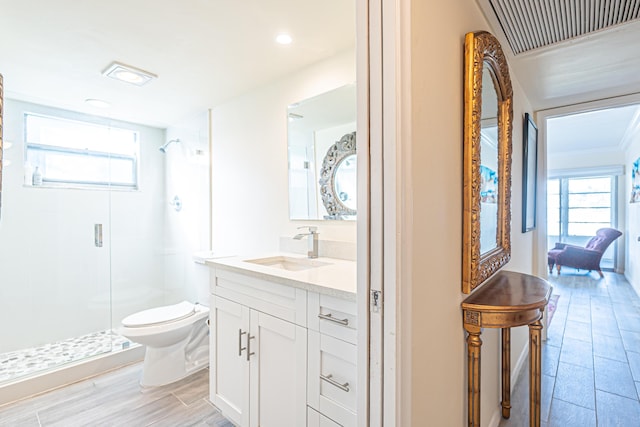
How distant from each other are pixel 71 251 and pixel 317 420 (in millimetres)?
2945

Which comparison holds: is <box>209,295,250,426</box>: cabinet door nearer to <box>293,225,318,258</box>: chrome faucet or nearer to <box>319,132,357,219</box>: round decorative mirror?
<box>293,225,318,258</box>: chrome faucet

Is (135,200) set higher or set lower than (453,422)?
higher

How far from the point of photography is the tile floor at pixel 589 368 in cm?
185

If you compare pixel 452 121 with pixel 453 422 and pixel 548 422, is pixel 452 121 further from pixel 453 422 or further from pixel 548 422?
pixel 548 422

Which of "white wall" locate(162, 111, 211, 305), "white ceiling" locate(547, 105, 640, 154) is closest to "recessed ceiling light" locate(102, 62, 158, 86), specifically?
"white wall" locate(162, 111, 211, 305)

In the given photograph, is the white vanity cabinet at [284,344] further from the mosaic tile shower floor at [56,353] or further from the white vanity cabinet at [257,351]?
the mosaic tile shower floor at [56,353]

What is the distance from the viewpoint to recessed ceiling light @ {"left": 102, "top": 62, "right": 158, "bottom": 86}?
6.93 feet

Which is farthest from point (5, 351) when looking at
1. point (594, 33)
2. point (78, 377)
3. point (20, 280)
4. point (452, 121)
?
point (594, 33)

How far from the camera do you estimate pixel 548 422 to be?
179 centimetres

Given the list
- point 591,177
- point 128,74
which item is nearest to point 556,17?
point 128,74

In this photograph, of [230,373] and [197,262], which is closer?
[230,373]

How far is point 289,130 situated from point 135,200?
2.15 meters

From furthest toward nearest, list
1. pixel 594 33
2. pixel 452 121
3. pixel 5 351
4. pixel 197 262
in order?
pixel 197 262 → pixel 5 351 → pixel 594 33 → pixel 452 121

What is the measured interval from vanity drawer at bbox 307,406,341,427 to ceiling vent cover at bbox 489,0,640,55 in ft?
6.28
